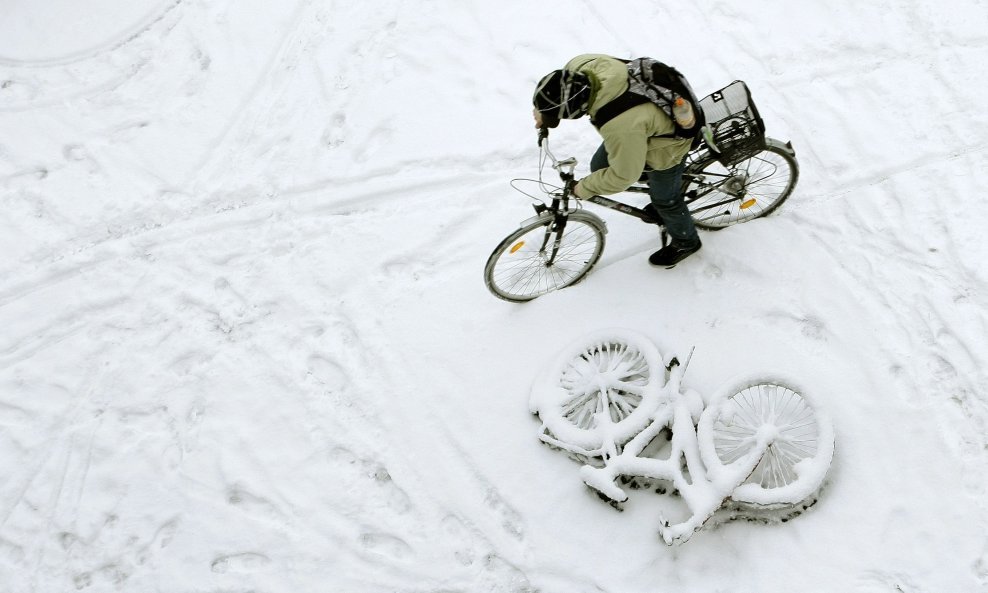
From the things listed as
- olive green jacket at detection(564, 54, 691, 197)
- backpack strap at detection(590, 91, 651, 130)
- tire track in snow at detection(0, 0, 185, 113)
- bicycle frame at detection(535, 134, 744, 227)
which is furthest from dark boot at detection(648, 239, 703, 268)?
tire track in snow at detection(0, 0, 185, 113)

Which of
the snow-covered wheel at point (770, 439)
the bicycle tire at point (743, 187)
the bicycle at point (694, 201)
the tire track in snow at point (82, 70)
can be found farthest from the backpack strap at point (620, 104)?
the tire track in snow at point (82, 70)

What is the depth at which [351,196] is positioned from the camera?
5062mm

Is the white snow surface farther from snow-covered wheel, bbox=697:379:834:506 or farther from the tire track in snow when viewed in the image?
snow-covered wheel, bbox=697:379:834:506

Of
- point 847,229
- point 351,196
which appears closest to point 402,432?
point 351,196

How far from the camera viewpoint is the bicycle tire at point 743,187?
3957 mm

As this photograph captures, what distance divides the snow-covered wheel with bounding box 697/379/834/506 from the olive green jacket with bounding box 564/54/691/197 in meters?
1.36

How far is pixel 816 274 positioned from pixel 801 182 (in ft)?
2.49

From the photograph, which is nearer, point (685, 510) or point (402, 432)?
point (685, 510)

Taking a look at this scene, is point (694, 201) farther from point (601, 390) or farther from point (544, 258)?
point (601, 390)

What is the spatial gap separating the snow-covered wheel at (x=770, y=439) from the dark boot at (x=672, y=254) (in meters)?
0.97

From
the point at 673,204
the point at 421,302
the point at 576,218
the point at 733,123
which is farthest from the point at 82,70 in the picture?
the point at 733,123

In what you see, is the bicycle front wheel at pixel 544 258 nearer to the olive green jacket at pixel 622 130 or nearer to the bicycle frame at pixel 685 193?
the bicycle frame at pixel 685 193

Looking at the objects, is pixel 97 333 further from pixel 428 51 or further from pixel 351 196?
pixel 428 51

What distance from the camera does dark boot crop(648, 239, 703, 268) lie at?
423 cm
